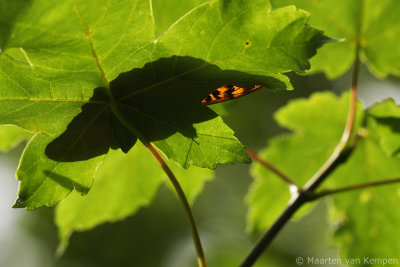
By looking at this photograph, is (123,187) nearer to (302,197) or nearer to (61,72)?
(302,197)

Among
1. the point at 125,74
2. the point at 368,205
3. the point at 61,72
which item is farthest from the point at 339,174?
the point at 61,72

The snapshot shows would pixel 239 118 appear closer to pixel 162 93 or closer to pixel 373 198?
pixel 373 198

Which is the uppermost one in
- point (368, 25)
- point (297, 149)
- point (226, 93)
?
point (226, 93)

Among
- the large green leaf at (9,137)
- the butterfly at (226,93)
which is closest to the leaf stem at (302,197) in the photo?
the butterfly at (226,93)

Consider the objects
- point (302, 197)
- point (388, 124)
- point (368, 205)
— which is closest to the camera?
point (302, 197)

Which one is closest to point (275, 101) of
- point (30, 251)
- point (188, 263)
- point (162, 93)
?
point (188, 263)

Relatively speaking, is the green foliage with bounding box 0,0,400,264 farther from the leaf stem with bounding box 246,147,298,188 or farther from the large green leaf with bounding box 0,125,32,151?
the large green leaf with bounding box 0,125,32,151

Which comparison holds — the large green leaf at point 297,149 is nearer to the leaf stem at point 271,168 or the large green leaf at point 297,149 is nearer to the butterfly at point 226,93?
the leaf stem at point 271,168
